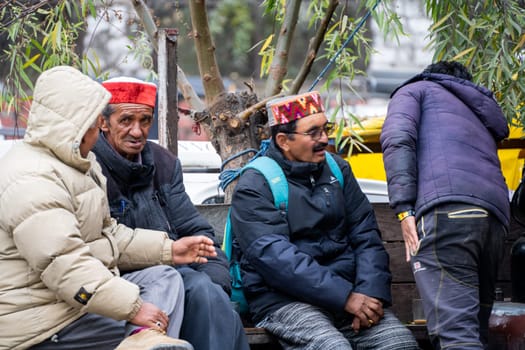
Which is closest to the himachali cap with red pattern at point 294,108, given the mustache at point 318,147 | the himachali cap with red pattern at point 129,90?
the mustache at point 318,147

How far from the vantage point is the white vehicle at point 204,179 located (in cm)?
819

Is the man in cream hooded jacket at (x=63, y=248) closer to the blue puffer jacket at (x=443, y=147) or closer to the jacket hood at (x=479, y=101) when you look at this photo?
the blue puffer jacket at (x=443, y=147)

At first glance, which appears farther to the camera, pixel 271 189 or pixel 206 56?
pixel 206 56

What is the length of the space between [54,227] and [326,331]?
1.63m

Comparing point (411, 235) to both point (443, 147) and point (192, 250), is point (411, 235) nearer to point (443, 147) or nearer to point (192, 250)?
point (443, 147)

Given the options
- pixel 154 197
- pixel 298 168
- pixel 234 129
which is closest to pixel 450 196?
pixel 298 168

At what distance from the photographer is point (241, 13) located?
79.0 feet

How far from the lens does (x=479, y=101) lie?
4.85 m

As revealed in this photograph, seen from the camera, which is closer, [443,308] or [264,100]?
[443,308]

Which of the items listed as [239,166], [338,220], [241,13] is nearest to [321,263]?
[338,220]

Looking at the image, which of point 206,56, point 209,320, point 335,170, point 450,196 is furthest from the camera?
point 206,56

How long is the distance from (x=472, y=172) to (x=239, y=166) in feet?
6.15

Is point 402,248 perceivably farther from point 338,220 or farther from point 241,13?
point 241,13

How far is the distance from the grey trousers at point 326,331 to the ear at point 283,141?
89 cm
